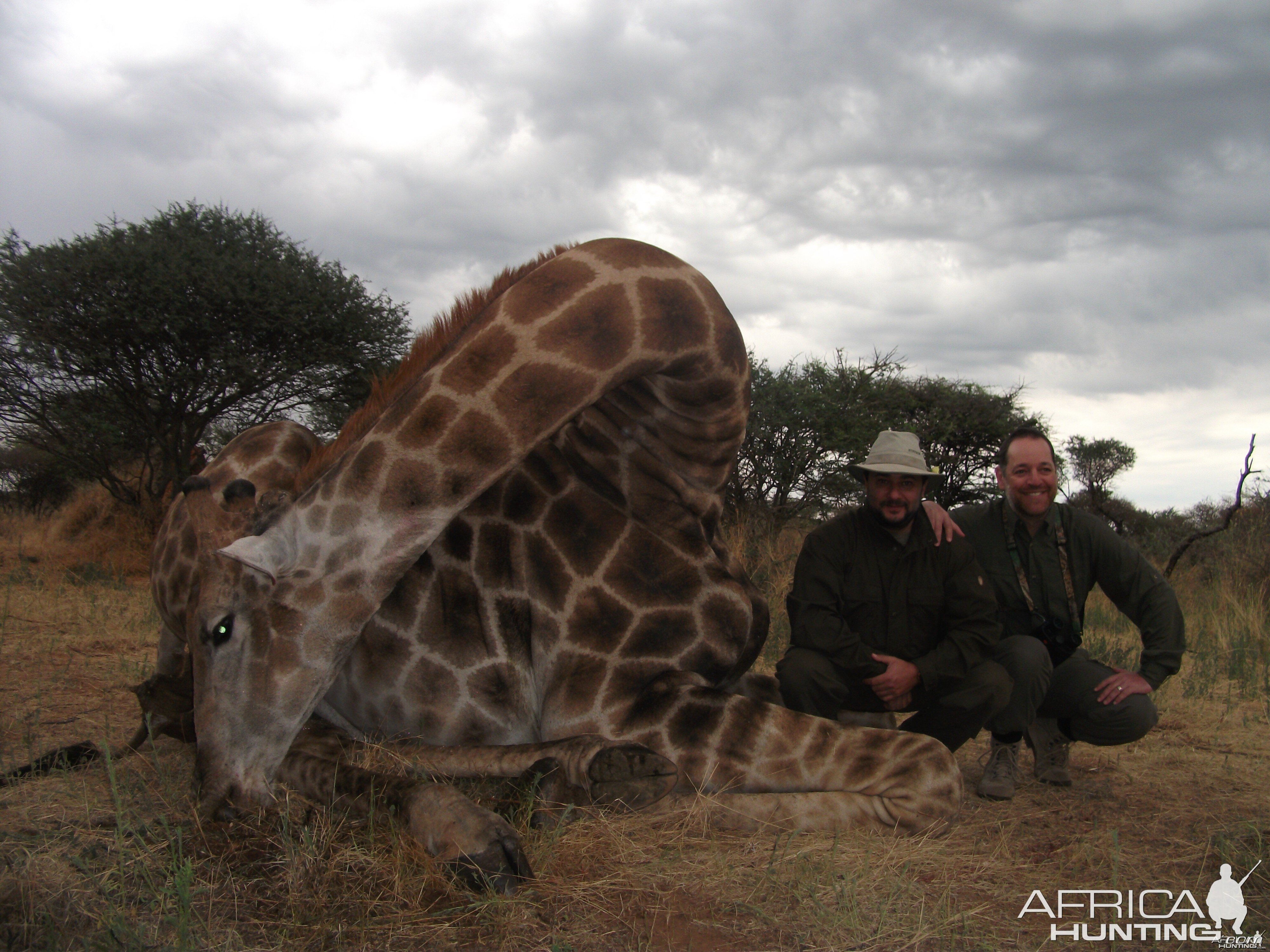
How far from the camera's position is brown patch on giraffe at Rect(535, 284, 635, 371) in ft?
9.23

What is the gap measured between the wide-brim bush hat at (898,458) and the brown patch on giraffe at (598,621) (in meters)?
1.19

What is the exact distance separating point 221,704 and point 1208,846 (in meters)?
3.28

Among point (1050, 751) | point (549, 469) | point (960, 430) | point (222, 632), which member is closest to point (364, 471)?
point (222, 632)

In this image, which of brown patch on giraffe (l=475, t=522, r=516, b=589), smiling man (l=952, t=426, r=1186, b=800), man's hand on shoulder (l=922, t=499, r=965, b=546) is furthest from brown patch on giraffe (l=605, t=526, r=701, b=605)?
smiling man (l=952, t=426, r=1186, b=800)

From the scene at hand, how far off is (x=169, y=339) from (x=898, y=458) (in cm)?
949

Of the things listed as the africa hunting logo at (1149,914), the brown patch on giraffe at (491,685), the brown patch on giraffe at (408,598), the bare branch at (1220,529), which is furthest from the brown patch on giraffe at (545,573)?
the bare branch at (1220,529)

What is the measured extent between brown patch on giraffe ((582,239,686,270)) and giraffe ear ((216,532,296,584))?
1379mm

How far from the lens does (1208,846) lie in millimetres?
2973

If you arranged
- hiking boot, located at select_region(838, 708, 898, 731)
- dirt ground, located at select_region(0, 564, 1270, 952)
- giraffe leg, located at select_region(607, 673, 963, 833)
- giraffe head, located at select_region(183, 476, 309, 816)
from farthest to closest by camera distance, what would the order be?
hiking boot, located at select_region(838, 708, 898, 731) → giraffe leg, located at select_region(607, 673, 963, 833) → giraffe head, located at select_region(183, 476, 309, 816) → dirt ground, located at select_region(0, 564, 1270, 952)

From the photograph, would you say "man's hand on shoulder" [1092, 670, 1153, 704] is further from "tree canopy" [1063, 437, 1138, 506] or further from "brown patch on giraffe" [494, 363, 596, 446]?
"tree canopy" [1063, 437, 1138, 506]

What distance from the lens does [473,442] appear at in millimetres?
2760

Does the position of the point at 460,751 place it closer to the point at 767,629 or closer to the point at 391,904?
the point at 391,904

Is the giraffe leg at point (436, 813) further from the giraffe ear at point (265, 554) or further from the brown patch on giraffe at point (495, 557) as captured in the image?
the brown patch on giraffe at point (495, 557)

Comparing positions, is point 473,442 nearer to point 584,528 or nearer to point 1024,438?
point 584,528
